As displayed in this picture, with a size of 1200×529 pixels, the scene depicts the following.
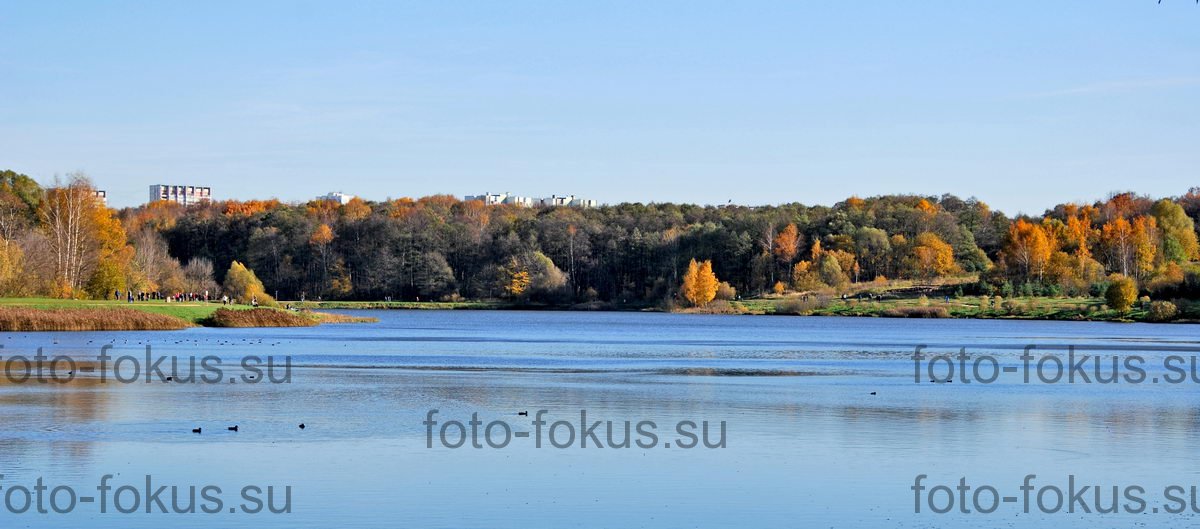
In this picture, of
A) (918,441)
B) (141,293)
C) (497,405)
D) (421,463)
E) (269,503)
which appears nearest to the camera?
(269,503)

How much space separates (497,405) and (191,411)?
19.0 ft

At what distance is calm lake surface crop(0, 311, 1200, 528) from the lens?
14969 millimetres

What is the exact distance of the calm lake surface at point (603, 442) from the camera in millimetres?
14969

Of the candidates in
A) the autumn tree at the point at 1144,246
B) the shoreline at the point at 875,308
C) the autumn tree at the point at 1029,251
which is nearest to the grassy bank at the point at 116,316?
the shoreline at the point at 875,308

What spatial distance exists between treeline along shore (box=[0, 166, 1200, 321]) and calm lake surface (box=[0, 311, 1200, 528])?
75906mm

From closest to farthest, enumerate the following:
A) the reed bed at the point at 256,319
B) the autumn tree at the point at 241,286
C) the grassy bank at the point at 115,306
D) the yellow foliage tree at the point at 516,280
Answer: the grassy bank at the point at 115,306 < the reed bed at the point at 256,319 < the autumn tree at the point at 241,286 < the yellow foliage tree at the point at 516,280

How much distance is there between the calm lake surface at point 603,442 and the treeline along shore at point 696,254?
249 feet

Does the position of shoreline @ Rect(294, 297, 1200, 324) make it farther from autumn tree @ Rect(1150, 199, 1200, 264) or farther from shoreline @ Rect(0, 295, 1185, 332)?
autumn tree @ Rect(1150, 199, 1200, 264)

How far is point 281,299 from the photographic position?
136750 mm

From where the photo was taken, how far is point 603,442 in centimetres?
2069

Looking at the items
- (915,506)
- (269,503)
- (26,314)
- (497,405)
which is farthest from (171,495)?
(26,314)

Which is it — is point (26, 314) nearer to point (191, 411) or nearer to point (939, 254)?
point (191, 411)

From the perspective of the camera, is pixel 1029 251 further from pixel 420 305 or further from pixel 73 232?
pixel 73 232

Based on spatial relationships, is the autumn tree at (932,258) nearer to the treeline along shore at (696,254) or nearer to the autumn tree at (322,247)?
the treeline along shore at (696,254)
